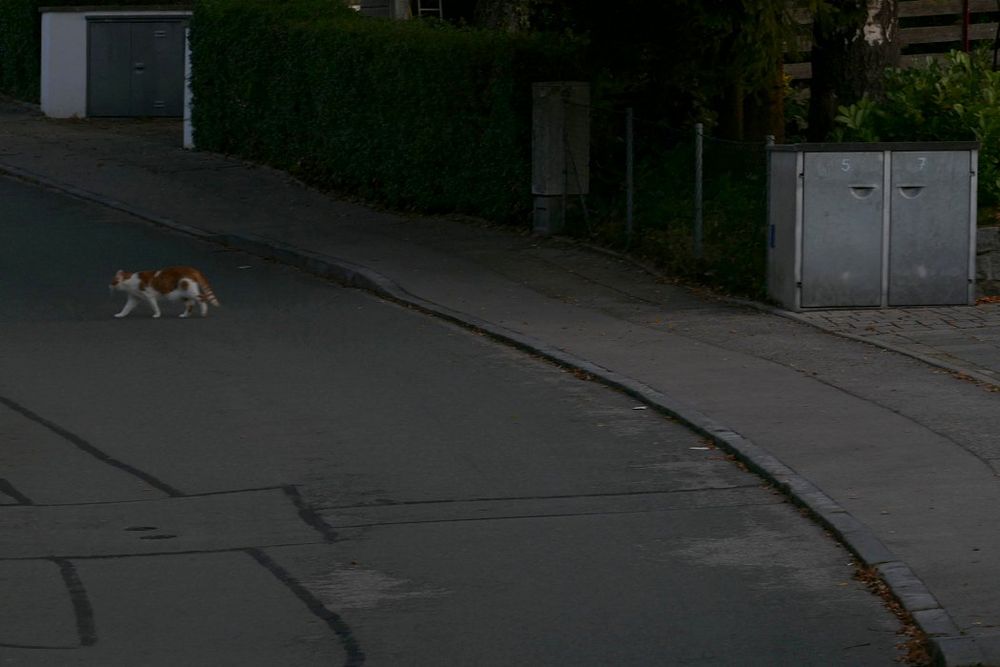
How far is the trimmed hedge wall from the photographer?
2027cm

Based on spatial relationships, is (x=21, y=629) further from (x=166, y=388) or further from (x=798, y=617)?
(x=166, y=388)

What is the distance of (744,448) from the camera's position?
10.5 meters

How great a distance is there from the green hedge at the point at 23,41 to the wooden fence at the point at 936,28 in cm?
1257

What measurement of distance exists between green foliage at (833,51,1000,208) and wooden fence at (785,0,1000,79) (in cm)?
867

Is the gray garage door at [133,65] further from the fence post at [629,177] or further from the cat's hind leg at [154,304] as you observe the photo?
the cat's hind leg at [154,304]

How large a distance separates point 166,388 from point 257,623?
5.36 m

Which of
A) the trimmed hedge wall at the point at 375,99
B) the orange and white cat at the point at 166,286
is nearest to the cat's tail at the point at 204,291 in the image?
the orange and white cat at the point at 166,286

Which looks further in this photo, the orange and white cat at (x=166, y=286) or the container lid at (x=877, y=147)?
the orange and white cat at (x=166, y=286)

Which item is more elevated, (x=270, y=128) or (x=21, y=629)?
(x=270, y=128)

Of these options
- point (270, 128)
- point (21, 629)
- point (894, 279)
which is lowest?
point (21, 629)

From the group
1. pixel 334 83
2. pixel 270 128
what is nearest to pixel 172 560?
pixel 334 83

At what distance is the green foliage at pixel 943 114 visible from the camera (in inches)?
667

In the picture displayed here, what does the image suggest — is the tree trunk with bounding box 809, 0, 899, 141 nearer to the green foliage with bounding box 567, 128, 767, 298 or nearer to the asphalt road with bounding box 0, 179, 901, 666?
the green foliage with bounding box 567, 128, 767, 298

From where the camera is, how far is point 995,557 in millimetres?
8211
